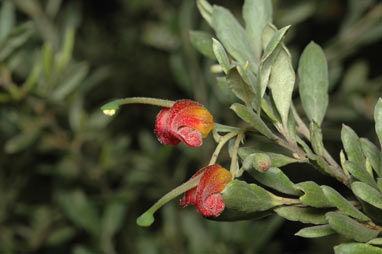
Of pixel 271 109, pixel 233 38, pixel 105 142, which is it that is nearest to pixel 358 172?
pixel 271 109

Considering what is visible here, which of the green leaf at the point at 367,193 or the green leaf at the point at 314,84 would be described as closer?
the green leaf at the point at 367,193

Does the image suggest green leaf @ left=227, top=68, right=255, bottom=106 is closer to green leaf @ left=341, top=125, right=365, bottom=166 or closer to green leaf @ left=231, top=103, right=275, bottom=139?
green leaf @ left=231, top=103, right=275, bottom=139

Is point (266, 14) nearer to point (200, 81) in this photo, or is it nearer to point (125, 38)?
point (200, 81)

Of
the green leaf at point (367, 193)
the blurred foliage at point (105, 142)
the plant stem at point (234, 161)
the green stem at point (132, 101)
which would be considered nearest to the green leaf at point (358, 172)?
the green leaf at point (367, 193)

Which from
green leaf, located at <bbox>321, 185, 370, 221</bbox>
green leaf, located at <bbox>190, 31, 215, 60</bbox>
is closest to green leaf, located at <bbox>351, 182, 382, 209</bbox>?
green leaf, located at <bbox>321, 185, 370, 221</bbox>

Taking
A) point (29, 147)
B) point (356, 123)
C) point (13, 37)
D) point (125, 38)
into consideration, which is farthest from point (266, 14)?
point (125, 38)

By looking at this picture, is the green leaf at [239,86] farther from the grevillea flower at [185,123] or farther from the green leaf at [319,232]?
the green leaf at [319,232]

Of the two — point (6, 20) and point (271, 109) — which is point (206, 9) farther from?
point (6, 20)
